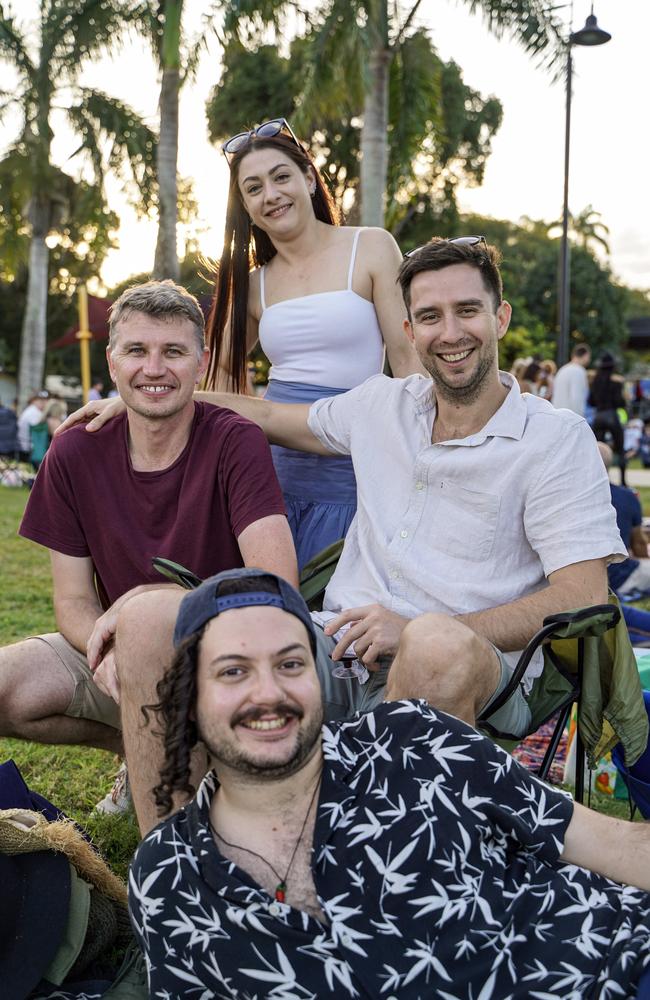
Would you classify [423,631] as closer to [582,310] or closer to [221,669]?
[221,669]

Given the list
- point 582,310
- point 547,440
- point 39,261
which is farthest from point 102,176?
point 582,310

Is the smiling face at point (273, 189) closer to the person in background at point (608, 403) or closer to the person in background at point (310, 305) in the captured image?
the person in background at point (310, 305)

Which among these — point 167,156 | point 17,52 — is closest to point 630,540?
point 167,156

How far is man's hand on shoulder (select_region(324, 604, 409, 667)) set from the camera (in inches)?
104

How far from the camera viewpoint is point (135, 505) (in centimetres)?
306

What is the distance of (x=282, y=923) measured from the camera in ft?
5.95

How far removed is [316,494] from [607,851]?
1.86 meters

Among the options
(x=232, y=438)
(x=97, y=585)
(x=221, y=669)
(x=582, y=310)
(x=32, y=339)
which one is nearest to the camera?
(x=221, y=669)

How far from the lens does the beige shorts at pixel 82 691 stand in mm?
3074

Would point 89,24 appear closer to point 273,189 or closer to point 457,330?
point 273,189

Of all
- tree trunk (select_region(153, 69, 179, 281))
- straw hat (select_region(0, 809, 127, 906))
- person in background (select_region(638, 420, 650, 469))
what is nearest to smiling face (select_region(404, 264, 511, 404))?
straw hat (select_region(0, 809, 127, 906))

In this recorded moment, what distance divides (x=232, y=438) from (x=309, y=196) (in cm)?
116

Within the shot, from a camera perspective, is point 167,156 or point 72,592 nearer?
point 72,592

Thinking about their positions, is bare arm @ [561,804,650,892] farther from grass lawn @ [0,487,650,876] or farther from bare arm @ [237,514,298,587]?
grass lawn @ [0,487,650,876]
